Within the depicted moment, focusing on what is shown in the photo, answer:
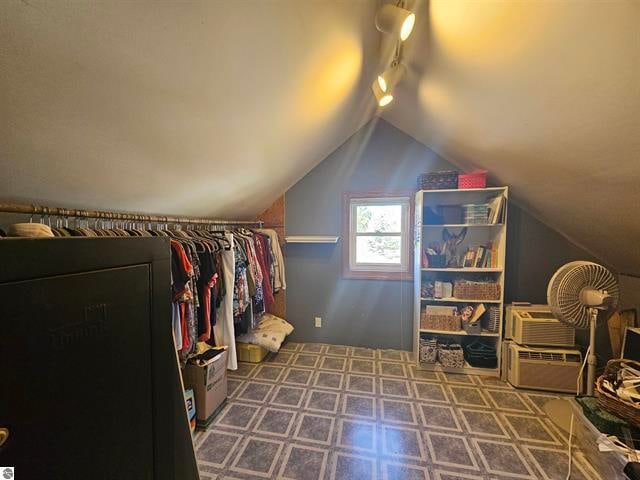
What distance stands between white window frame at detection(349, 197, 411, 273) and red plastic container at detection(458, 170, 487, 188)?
1.94 ft

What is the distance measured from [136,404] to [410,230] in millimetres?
2881

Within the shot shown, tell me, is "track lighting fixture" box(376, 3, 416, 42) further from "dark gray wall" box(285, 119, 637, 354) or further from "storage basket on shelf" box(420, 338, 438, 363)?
"storage basket on shelf" box(420, 338, 438, 363)

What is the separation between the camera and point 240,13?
99 centimetres

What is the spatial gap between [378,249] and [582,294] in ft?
5.78

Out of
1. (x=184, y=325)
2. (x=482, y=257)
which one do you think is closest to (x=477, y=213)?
(x=482, y=257)

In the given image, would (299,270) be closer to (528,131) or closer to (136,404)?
(528,131)

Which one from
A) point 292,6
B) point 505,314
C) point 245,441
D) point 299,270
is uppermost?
point 292,6

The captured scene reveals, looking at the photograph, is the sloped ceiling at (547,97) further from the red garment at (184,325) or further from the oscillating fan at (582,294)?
the red garment at (184,325)

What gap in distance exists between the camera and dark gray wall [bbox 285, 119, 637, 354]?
278cm

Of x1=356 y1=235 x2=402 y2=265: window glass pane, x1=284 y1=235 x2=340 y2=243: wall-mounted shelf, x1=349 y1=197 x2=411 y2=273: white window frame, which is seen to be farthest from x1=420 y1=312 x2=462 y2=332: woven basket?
x1=284 y1=235 x2=340 y2=243: wall-mounted shelf

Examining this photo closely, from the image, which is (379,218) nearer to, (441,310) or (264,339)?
(441,310)

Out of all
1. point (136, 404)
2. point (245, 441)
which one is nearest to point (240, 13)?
point (136, 404)

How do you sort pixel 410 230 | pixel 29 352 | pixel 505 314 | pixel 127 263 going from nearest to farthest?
pixel 29 352 < pixel 127 263 < pixel 505 314 < pixel 410 230

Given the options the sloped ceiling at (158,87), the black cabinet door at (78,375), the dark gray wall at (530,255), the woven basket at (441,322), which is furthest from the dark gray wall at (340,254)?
the black cabinet door at (78,375)
